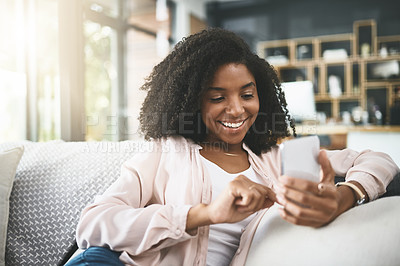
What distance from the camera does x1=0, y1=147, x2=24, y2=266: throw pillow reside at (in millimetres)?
1259

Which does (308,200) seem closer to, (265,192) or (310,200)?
(310,200)

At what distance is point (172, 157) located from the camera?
3.38 ft

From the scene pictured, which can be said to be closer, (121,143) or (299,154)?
(299,154)

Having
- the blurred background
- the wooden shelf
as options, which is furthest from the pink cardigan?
the wooden shelf

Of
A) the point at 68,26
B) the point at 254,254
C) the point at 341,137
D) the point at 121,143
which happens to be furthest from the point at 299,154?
the point at 341,137

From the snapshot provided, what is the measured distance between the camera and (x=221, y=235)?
996mm

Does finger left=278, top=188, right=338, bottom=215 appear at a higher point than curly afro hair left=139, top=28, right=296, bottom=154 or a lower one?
lower

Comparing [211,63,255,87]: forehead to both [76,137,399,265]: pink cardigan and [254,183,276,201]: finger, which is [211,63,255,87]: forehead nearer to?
[76,137,399,265]: pink cardigan

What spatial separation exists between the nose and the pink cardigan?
0.52 feet

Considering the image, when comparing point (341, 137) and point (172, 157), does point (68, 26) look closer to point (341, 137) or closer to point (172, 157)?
point (172, 157)

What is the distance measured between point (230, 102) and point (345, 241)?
0.51 meters

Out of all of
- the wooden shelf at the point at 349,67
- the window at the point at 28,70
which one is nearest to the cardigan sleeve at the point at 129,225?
the window at the point at 28,70

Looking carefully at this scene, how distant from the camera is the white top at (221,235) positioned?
3.15 ft

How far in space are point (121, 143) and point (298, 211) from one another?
0.92 meters
